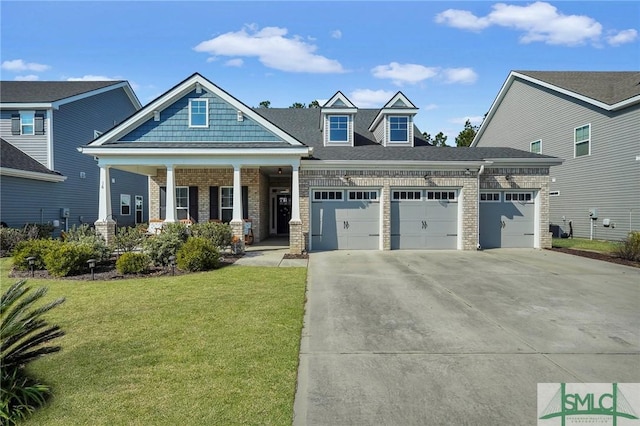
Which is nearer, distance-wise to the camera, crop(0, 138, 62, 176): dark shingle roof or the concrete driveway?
the concrete driveway

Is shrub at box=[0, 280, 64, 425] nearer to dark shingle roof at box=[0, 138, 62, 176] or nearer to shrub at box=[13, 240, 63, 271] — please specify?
shrub at box=[13, 240, 63, 271]

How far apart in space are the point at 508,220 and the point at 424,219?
3.73 metres

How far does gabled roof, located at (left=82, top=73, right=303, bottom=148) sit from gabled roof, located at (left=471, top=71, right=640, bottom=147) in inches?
571

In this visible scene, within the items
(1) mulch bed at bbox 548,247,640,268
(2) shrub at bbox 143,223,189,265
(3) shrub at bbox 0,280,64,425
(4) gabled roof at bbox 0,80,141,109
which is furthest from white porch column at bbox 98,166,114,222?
(1) mulch bed at bbox 548,247,640,268

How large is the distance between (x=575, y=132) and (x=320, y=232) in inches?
587

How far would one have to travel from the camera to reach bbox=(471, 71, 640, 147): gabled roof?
54.0 ft

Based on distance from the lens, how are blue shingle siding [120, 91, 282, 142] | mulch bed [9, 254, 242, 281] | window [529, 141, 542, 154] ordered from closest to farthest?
mulch bed [9, 254, 242, 281] < blue shingle siding [120, 91, 282, 142] < window [529, 141, 542, 154]

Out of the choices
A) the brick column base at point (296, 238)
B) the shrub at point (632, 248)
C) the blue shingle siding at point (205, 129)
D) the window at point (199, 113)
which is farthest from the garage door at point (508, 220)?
the window at point (199, 113)

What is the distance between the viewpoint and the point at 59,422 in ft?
9.98

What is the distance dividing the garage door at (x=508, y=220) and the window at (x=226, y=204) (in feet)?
36.1

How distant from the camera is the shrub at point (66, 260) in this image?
9.14 metres

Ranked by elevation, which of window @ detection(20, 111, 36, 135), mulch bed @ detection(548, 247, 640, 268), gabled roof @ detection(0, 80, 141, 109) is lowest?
mulch bed @ detection(548, 247, 640, 268)

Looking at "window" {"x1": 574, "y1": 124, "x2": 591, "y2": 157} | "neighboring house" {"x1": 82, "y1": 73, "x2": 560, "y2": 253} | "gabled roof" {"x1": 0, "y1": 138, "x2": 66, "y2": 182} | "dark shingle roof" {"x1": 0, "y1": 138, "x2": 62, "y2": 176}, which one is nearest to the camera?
"neighboring house" {"x1": 82, "y1": 73, "x2": 560, "y2": 253}

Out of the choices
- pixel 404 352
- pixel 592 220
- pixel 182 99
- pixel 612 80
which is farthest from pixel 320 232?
pixel 612 80
